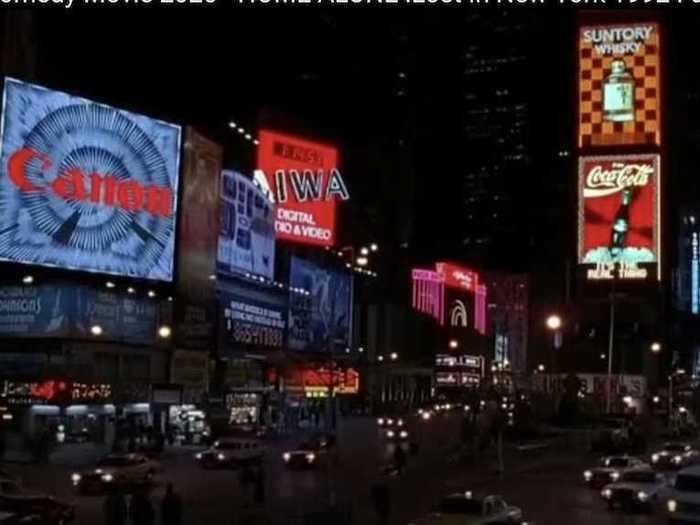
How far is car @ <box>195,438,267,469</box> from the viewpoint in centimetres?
4791

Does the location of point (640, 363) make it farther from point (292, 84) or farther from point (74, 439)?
point (74, 439)

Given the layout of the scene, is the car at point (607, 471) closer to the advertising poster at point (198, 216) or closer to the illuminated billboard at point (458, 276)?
the advertising poster at point (198, 216)

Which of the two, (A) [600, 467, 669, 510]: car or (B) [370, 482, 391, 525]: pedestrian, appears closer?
(B) [370, 482, 391, 525]: pedestrian

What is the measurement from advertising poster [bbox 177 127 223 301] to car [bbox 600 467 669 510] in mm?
31910

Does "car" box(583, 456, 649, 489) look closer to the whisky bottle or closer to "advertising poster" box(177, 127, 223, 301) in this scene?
"advertising poster" box(177, 127, 223, 301)

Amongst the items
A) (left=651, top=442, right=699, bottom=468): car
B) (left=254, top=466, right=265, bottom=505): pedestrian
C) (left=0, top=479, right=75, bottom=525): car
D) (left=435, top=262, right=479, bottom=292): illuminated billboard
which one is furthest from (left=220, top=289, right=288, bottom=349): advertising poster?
(left=435, top=262, right=479, bottom=292): illuminated billboard

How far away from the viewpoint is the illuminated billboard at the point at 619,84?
258 feet

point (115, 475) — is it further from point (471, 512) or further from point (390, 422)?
point (390, 422)

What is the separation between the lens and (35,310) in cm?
5675

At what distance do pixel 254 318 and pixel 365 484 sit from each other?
32992 millimetres

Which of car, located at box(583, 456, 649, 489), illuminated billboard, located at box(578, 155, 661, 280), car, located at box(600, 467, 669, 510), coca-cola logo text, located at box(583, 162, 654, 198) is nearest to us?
car, located at box(600, 467, 669, 510)

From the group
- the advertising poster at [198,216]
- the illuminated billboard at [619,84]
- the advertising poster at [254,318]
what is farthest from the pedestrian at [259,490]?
the illuminated billboard at [619,84]

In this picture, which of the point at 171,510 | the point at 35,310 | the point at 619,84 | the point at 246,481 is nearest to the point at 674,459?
the point at 246,481

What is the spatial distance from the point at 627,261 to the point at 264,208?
25457 millimetres
